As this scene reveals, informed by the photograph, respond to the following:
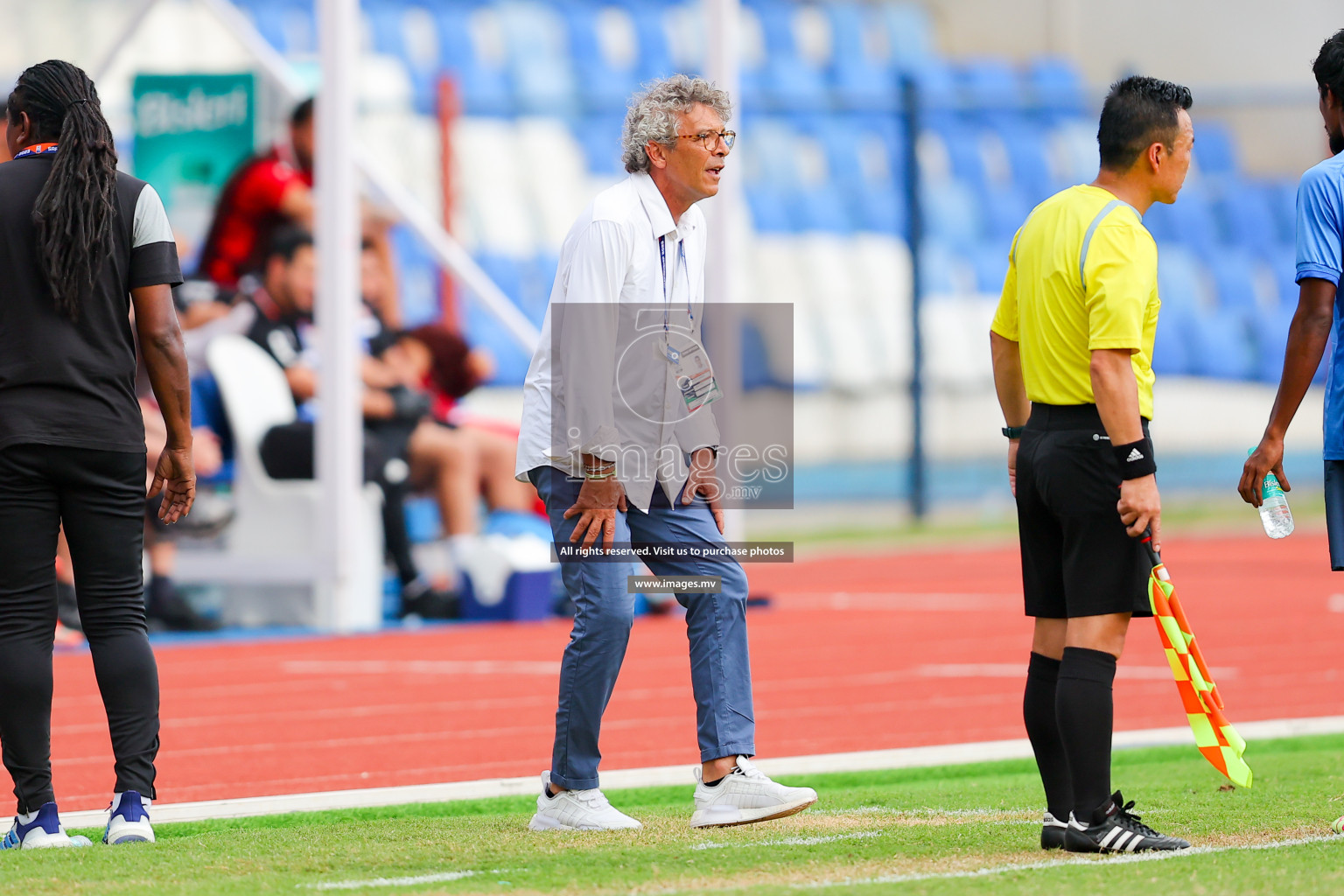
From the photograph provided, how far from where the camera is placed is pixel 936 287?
2631 centimetres

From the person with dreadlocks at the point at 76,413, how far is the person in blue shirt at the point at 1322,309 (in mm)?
3090

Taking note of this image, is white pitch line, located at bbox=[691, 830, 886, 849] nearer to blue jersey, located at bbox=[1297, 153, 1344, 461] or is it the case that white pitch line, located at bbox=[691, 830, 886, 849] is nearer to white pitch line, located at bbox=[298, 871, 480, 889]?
white pitch line, located at bbox=[298, 871, 480, 889]

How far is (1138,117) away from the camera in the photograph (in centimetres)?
507

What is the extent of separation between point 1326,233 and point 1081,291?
86 cm

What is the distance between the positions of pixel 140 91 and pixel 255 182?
125 centimetres

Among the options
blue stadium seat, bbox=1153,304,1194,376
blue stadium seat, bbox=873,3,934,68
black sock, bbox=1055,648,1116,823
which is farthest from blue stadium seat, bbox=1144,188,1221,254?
black sock, bbox=1055,648,1116,823

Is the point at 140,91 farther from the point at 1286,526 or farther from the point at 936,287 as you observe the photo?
the point at 936,287

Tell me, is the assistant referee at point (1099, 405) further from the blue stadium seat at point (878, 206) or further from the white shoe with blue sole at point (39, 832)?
the blue stadium seat at point (878, 206)

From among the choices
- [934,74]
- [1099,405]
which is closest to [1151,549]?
[1099,405]

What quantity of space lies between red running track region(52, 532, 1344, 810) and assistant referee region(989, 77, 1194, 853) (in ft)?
9.00

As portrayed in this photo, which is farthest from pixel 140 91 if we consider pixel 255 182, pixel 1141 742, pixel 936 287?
pixel 936 287

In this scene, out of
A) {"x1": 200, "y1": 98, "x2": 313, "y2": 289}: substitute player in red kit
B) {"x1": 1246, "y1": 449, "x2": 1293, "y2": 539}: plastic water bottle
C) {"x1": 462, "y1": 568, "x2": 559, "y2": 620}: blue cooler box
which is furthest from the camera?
{"x1": 200, "y1": 98, "x2": 313, "y2": 289}: substitute player in red kit

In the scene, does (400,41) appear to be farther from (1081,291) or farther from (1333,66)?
(1081,291)

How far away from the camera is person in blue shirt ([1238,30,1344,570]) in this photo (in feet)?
17.6
